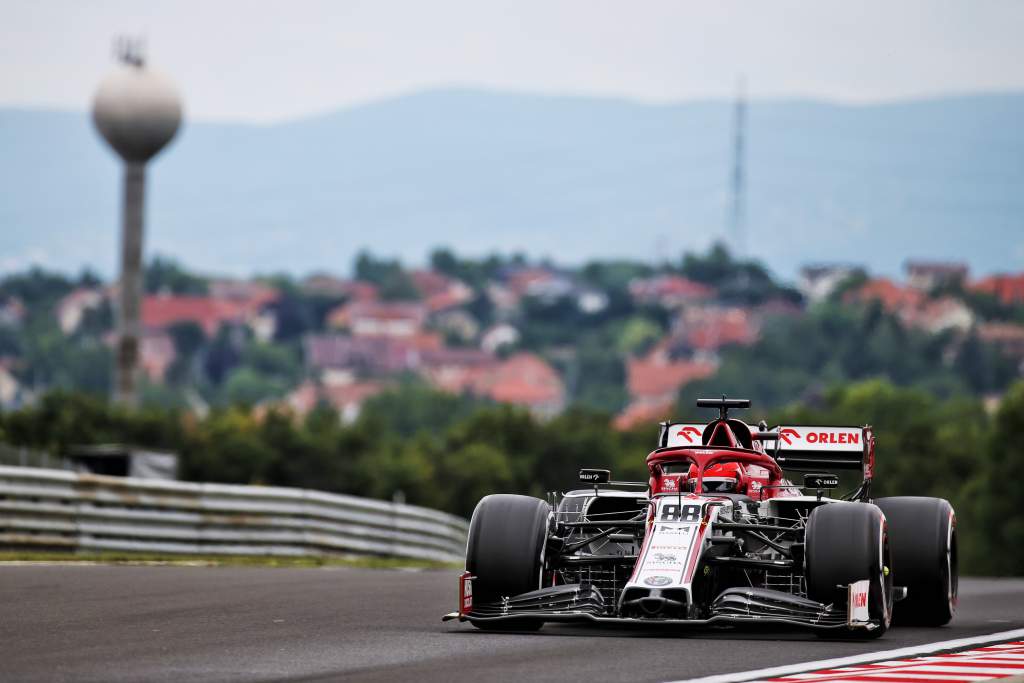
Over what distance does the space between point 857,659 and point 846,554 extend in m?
1.34

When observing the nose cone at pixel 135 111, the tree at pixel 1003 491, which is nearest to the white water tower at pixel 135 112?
the nose cone at pixel 135 111

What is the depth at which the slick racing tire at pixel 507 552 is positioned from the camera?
49.6 feet

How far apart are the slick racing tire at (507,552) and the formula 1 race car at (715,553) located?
0.01 m

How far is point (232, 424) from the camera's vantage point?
11856 cm

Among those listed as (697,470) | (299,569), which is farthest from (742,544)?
(299,569)

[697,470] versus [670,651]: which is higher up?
[697,470]

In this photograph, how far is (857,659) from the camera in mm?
13109

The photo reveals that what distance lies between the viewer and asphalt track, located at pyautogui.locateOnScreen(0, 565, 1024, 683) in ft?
39.8

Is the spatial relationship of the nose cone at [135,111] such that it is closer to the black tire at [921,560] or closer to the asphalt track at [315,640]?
the asphalt track at [315,640]

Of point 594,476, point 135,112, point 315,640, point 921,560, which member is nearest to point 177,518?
point 594,476

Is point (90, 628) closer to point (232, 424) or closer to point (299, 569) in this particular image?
point (299, 569)

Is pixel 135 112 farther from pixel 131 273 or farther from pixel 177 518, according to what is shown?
pixel 177 518

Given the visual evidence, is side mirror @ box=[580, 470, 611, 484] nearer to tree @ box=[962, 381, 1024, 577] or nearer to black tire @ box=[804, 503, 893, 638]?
black tire @ box=[804, 503, 893, 638]

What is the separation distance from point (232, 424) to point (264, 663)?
10703cm
